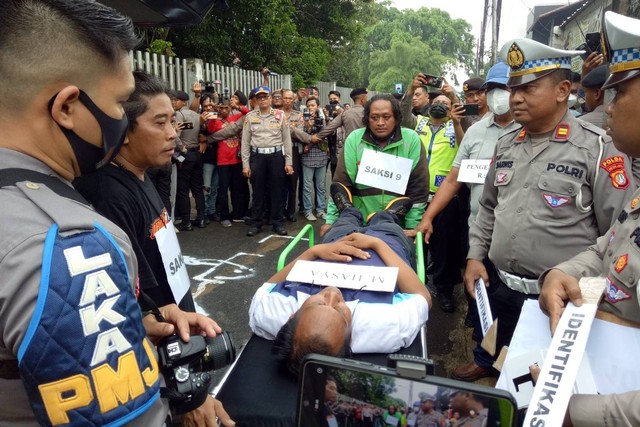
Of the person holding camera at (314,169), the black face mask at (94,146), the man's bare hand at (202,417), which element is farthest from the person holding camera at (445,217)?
the black face mask at (94,146)

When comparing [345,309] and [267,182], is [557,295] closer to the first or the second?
[345,309]

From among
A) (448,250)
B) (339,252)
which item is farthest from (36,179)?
(448,250)

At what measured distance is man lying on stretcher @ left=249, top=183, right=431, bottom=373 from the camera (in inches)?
79.0

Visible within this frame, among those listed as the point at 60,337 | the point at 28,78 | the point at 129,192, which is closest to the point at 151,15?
the point at 129,192

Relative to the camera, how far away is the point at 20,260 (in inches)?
28.8

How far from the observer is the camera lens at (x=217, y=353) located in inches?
53.9

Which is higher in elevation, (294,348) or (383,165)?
(383,165)

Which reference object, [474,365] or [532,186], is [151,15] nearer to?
[532,186]

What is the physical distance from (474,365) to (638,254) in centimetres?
183

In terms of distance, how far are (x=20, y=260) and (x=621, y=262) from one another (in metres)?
1.47

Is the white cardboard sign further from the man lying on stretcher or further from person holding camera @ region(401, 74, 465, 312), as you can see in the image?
person holding camera @ region(401, 74, 465, 312)

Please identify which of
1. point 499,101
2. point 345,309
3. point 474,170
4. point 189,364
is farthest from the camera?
point 499,101

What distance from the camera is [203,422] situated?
147 cm

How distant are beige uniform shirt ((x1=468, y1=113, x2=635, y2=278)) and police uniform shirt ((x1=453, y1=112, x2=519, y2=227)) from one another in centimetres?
99
